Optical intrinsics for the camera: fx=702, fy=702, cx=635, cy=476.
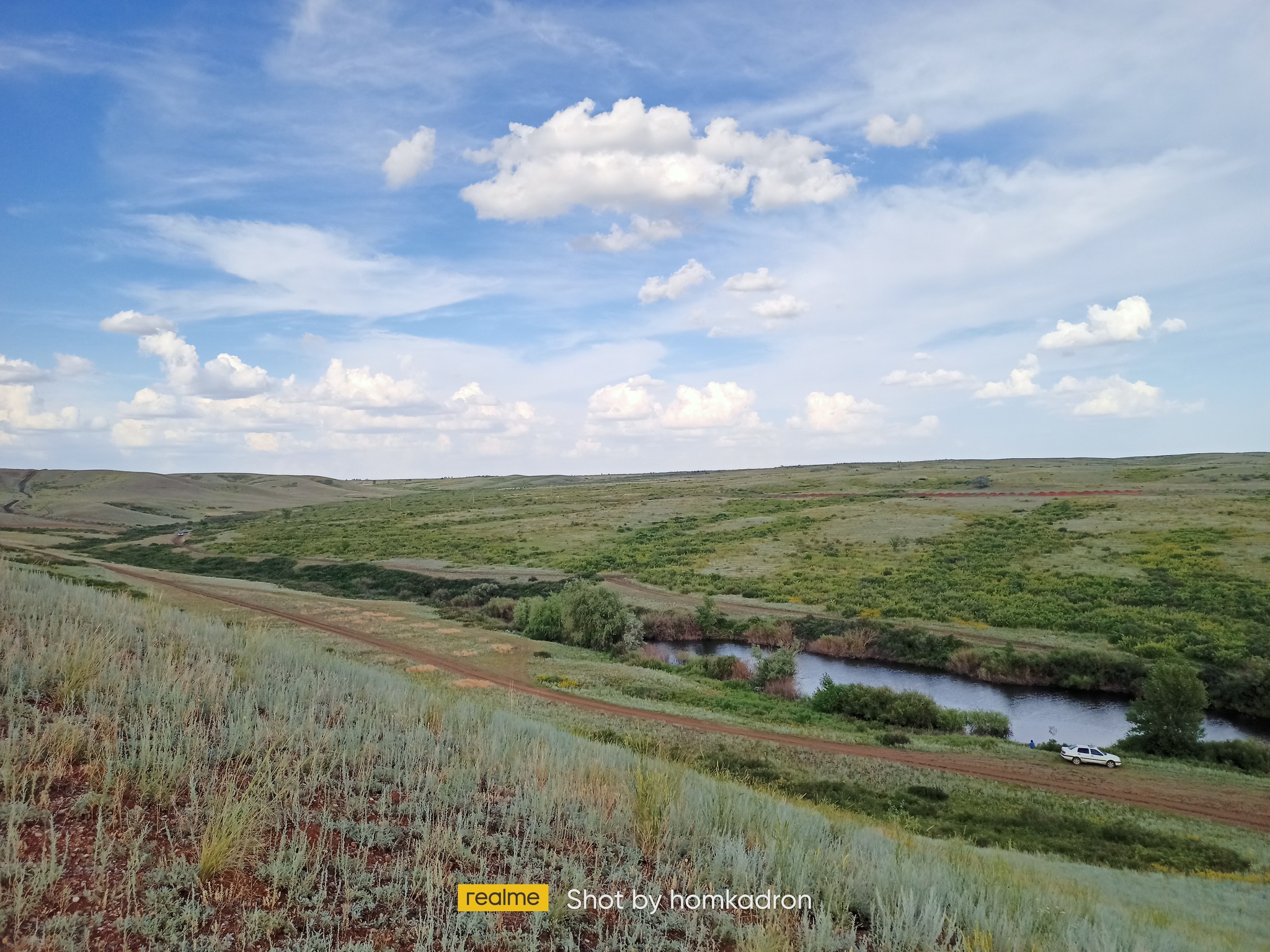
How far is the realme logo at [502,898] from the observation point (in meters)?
5.17

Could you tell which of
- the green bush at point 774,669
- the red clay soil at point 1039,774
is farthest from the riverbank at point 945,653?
the red clay soil at point 1039,774

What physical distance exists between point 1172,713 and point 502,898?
2808cm

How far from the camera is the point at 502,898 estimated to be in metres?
5.35

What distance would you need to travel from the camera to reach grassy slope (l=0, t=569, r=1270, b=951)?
4680 mm

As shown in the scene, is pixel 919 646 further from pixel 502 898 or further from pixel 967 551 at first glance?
pixel 502 898

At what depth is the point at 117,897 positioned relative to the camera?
14.6 feet

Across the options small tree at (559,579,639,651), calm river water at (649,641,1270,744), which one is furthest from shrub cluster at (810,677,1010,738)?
small tree at (559,579,639,651)

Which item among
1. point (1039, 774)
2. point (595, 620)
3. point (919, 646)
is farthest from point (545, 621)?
point (1039, 774)

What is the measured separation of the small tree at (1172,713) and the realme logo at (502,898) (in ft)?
89.5

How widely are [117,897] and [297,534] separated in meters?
95.8

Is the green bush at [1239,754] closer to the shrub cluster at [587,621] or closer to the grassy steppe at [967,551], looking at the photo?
the grassy steppe at [967,551]

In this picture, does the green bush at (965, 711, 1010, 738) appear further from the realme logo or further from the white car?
the realme logo

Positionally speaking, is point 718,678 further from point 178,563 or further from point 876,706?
point 178,563

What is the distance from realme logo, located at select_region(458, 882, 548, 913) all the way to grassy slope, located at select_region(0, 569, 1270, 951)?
13 cm
